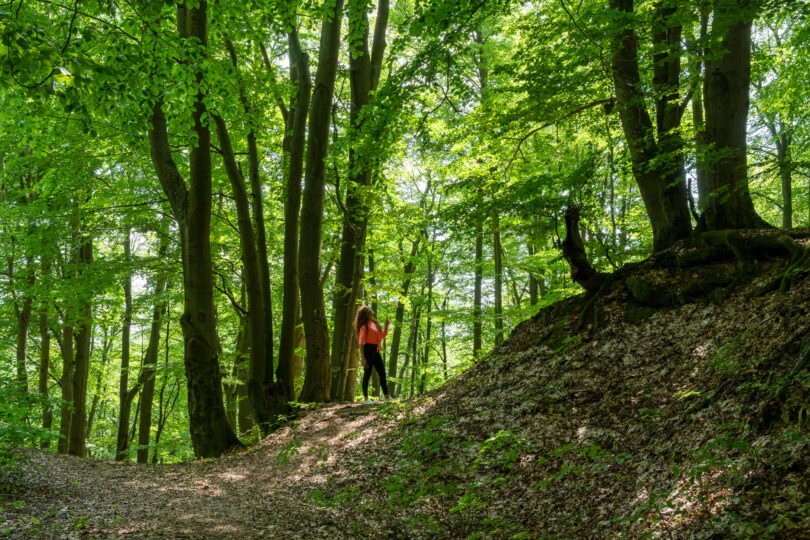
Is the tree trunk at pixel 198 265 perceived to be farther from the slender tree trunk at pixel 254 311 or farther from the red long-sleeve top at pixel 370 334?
the red long-sleeve top at pixel 370 334

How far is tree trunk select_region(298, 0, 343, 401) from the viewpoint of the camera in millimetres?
9305

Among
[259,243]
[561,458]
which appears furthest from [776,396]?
[259,243]

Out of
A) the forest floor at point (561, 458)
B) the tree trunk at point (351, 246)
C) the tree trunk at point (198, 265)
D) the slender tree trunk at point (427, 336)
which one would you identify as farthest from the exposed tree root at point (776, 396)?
the slender tree trunk at point (427, 336)

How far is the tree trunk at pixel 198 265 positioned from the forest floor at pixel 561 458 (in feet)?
2.73

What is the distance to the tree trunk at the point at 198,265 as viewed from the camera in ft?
26.5

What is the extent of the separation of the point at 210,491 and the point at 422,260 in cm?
830

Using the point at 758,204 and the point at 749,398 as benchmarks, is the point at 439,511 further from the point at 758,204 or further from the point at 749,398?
the point at 758,204

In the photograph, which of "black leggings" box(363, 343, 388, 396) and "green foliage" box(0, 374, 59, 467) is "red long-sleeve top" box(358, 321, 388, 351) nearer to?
"black leggings" box(363, 343, 388, 396)

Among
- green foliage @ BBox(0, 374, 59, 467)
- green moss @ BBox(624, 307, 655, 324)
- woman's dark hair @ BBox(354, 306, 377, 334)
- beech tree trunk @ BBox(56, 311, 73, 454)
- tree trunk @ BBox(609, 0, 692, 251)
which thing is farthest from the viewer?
beech tree trunk @ BBox(56, 311, 73, 454)

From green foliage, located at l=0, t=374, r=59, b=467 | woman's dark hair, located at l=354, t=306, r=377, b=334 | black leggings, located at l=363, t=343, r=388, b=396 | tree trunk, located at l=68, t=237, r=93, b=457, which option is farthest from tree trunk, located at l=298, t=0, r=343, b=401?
tree trunk, located at l=68, t=237, r=93, b=457

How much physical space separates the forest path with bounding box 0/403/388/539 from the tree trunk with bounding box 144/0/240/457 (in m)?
0.70

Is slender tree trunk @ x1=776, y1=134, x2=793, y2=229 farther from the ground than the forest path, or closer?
farther from the ground

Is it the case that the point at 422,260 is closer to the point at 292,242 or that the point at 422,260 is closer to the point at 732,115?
the point at 292,242

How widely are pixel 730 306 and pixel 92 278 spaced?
470 inches
